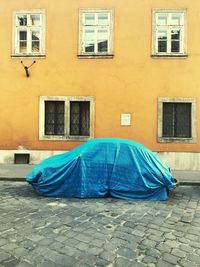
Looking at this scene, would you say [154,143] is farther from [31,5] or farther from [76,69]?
[31,5]

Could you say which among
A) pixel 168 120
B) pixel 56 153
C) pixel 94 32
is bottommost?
pixel 56 153

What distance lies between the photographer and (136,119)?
15.1m

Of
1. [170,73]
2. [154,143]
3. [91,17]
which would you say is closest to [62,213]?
[154,143]

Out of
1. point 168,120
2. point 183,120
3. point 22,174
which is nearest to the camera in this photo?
point 22,174

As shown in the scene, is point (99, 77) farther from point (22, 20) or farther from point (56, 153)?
point (22, 20)

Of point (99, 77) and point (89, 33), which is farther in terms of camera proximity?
point (89, 33)

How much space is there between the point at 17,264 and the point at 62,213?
2.63 metres

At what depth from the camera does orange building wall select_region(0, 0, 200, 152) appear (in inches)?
592

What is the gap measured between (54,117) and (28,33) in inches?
164

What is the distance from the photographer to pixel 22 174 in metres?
12.4

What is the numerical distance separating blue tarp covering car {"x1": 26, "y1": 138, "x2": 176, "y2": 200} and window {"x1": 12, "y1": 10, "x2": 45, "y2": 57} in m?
8.48

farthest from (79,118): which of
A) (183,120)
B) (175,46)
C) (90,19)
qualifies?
(175,46)

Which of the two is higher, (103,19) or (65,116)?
(103,19)

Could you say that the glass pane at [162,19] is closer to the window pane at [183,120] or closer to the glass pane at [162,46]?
the glass pane at [162,46]
